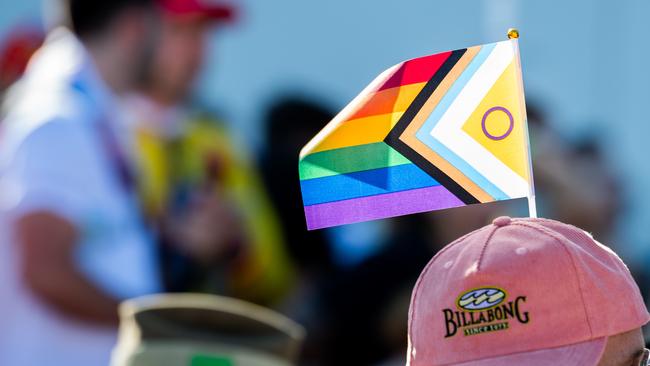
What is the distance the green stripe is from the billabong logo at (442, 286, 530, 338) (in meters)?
0.33

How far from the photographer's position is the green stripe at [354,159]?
247 cm

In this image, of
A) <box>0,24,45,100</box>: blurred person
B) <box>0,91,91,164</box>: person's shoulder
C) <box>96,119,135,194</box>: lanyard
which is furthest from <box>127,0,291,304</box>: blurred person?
<box>0,24,45,100</box>: blurred person

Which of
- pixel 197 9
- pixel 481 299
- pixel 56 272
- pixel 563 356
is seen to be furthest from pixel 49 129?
pixel 563 356

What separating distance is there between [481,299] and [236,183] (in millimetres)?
3191

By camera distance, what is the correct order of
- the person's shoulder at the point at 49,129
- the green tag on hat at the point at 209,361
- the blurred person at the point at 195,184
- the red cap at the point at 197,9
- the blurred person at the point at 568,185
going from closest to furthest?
the green tag on hat at the point at 209,361
the person's shoulder at the point at 49,129
the red cap at the point at 197,9
the blurred person at the point at 195,184
the blurred person at the point at 568,185

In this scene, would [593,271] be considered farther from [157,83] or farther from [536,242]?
[157,83]

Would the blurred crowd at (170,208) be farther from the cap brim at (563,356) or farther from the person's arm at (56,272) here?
the cap brim at (563,356)

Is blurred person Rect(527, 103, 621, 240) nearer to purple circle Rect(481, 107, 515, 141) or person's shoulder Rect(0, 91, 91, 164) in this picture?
person's shoulder Rect(0, 91, 91, 164)

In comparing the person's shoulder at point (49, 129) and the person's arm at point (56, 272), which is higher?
the person's shoulder at point (49, 129)

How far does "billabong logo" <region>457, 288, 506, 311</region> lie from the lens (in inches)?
87.2

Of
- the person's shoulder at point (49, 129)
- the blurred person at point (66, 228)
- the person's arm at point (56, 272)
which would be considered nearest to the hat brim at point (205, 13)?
the blurred person at point (66, 228)

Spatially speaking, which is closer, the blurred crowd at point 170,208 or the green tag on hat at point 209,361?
the green tag on hat at point 209,361

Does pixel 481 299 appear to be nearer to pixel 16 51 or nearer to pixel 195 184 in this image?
pixel 195 184

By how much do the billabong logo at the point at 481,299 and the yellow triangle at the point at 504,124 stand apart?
29 centimetres
